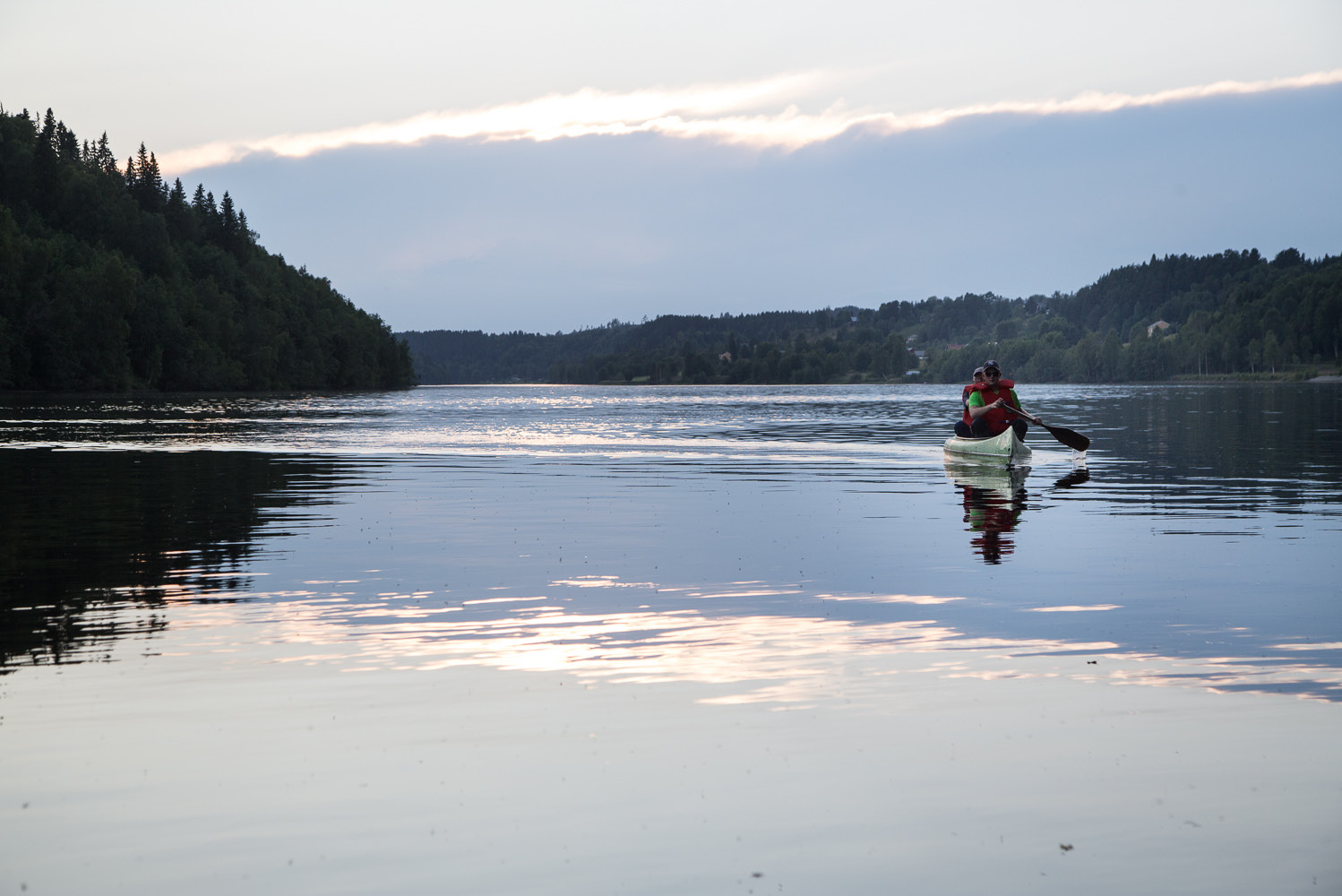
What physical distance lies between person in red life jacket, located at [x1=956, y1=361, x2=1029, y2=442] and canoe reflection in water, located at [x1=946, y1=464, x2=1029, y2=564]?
65.5 inches

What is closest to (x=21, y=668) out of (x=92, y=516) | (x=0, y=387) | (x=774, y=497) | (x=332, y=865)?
(x=332, y=865)

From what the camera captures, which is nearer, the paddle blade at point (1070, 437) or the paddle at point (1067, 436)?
the paddle at point (1067, 436)

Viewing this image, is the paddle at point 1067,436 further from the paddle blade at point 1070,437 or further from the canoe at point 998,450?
the canoe at point 998,450

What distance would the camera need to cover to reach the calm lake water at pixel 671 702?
6652mm

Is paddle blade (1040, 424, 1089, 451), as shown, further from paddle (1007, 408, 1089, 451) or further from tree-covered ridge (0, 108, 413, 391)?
tree-covered ridge (0, 108, 413, 391)

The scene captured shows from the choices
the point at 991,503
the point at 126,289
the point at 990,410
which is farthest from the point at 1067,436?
the point at 126,289

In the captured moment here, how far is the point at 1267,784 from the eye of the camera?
7.68 meters

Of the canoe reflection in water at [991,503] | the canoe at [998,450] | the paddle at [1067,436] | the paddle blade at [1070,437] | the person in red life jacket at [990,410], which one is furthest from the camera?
the paddle blade at [1070,437]

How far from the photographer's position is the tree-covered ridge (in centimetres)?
12194

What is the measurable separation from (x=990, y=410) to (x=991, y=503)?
11.8m

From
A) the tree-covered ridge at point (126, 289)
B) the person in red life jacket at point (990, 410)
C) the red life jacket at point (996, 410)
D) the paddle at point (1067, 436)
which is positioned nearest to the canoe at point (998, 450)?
the person in red life jacket at point (990, 410)

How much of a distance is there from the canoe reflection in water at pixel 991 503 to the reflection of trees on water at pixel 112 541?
10169mm

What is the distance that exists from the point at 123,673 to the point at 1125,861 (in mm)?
7697

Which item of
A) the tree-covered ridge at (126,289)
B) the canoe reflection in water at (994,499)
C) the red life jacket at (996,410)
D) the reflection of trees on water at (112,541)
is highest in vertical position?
the tree-covered ridge at (126,289)
